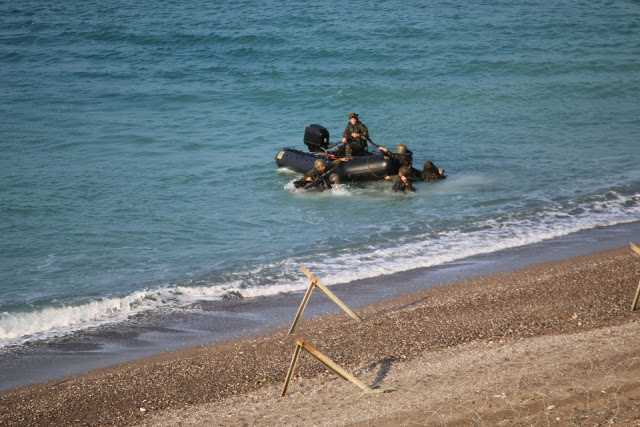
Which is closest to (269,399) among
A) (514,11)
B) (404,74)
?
(404,74)

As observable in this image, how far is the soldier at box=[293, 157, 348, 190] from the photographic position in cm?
1466

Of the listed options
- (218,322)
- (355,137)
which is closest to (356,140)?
(355,137)

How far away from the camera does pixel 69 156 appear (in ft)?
55.3

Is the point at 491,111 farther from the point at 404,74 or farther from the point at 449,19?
the point at 449,19

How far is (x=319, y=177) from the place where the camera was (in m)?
14.7

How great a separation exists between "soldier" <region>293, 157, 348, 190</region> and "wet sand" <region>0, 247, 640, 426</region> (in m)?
5.77

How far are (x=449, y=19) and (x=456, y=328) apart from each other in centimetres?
2322

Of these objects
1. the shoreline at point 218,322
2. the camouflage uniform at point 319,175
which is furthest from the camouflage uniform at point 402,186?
the shoreline at point 218,322

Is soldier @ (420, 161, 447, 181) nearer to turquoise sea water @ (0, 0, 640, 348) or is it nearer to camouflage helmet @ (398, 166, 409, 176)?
turquoise sea water @ (0, 0, 640, 348)

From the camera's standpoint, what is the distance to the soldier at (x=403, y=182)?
14.3 meters

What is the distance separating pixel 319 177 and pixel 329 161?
53 centimetres

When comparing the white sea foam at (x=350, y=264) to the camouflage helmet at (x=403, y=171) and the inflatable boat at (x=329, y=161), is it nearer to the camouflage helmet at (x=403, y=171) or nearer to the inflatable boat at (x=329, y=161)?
the camouflage helmet at (x=403, y=171)

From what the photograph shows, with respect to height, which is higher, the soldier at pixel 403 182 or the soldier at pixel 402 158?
the soldier at pixel 402 158

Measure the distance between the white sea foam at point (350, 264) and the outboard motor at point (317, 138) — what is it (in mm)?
4281
